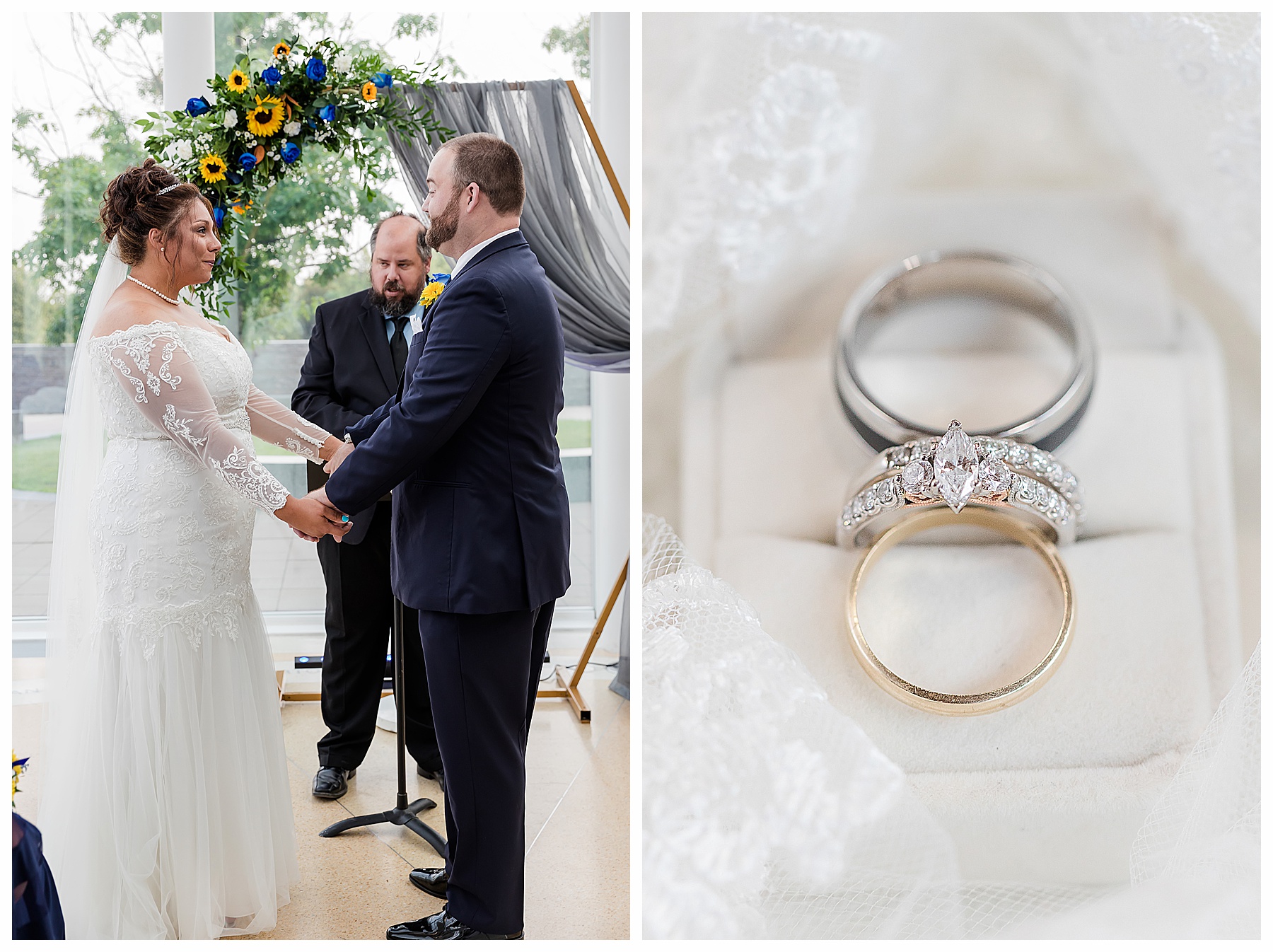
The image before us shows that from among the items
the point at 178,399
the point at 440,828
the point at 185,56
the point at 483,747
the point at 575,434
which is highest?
the point at 185,56

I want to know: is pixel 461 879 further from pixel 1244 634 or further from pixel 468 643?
pixel 1244 634

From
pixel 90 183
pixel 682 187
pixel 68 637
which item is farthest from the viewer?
pixel 90 183

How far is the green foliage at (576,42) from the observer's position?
9.99 ft

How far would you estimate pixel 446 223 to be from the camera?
1407 millimetres

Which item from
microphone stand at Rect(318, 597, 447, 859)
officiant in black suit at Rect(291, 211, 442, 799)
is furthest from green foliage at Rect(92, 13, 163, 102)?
microphone stand at Rect(318, 597, 447, 859)

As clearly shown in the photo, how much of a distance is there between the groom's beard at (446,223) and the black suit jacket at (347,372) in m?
0.85

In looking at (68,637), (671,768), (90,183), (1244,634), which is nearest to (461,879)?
(671,768)

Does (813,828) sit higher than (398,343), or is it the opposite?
(398,343)

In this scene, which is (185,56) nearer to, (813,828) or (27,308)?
(27,308)

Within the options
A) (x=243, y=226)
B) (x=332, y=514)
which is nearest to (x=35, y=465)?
(x=243, y=226)

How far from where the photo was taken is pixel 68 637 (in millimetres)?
1535

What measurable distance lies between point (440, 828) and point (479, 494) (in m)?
1.00

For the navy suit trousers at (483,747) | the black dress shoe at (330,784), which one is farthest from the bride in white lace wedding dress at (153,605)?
the black dress shoe at (330,784)

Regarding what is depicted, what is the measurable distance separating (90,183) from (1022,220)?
3041 mm
